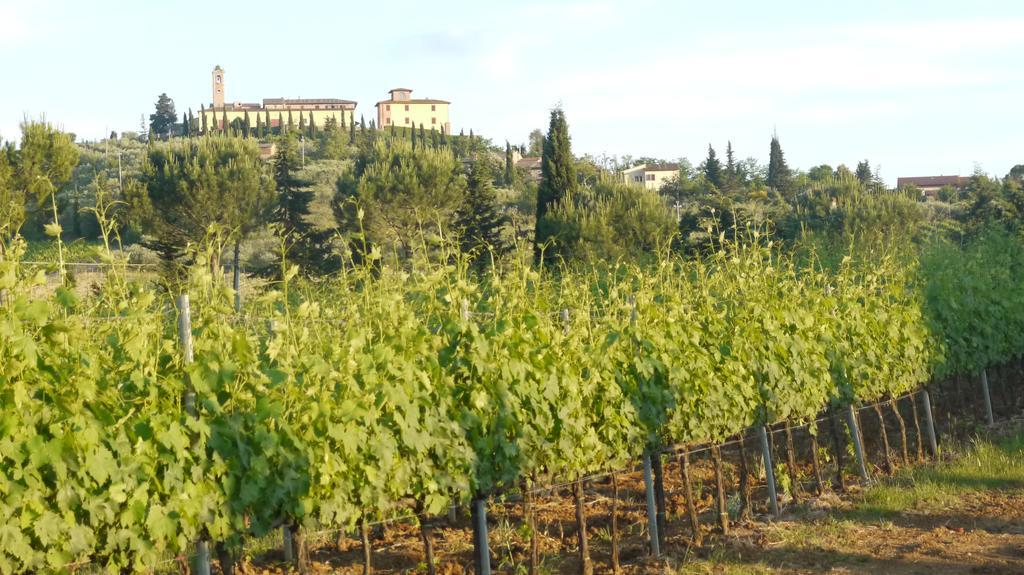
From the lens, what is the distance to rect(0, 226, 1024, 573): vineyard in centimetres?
439

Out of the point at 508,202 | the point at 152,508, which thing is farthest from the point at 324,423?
the point at 508,202

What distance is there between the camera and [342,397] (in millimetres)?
5465

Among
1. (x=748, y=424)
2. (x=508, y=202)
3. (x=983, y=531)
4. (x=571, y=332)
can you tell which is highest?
(x=508, y=202)

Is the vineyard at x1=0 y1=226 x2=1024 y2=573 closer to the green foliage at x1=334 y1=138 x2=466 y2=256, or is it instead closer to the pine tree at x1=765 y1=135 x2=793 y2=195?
the green foliage at x1=334 y1=138 x2=466 y2=256

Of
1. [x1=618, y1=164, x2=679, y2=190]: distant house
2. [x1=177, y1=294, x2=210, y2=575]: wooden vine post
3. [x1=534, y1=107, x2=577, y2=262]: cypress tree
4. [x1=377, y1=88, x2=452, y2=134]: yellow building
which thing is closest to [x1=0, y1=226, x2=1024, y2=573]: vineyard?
[x1=177, y1=294, x2=210, y2=575]: wooden vine post

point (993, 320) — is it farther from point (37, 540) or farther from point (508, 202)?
point (508, 202)

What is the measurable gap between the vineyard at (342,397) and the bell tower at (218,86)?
132 meters

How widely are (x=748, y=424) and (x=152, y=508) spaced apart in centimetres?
545

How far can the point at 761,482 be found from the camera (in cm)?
1052

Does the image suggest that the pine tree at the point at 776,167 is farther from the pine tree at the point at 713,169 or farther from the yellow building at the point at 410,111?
the yellow building at the point at 410,111

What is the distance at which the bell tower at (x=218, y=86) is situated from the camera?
13362cm

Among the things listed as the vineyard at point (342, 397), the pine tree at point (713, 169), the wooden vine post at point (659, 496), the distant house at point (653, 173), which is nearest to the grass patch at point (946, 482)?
the vineyard at point (342, 397)

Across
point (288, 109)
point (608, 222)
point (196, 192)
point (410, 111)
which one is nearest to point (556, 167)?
point (608, 222)

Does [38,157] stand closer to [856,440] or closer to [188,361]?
[856,440]
